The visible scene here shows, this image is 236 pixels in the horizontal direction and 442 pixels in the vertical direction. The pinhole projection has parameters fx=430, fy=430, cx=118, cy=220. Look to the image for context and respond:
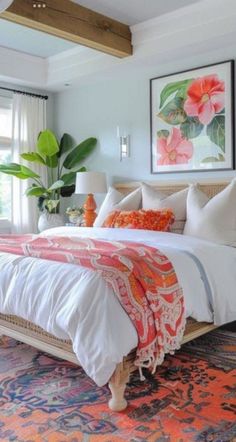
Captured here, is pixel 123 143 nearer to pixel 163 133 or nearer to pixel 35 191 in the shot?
pixel 163 133

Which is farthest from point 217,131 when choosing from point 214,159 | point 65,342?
point 65,342

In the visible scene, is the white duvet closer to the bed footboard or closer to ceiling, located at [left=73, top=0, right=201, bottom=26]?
the bed footboard

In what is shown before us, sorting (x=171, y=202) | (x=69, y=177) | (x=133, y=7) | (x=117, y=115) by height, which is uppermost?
(x=133, y=7)

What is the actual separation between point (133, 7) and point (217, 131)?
133 centimetres

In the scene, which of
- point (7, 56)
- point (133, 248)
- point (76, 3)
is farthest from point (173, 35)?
point (133, 248)

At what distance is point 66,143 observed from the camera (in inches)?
216

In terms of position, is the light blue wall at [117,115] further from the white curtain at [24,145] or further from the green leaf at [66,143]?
Result: the white curtain at [24,145]

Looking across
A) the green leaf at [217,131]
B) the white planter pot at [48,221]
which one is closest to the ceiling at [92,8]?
the green leaf at [217,131]

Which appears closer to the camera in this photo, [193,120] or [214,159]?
[214,159]

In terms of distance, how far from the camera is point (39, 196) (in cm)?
530

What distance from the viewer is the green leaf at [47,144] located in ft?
16.7

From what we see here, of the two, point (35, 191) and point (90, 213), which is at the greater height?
point (35, 191)

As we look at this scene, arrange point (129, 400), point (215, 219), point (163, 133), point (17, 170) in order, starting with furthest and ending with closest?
point (17, 170)
point (163, 133)
point (215, 219)
point (129, 400)

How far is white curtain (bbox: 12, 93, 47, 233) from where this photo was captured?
17.5ft
